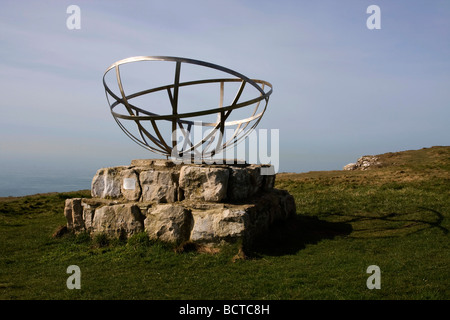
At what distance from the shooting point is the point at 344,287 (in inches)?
194

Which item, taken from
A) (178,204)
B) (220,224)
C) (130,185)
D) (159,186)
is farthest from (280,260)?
(130,185)

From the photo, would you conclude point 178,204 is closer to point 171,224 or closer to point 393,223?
point 171,224

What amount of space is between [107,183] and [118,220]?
122 centimetres

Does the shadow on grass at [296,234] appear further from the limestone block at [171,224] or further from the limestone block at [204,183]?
the limestone block at [171,224]

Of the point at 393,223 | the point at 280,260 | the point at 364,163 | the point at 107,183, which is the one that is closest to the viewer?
the point at 280,260

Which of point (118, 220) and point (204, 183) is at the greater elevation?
point (204, 183)

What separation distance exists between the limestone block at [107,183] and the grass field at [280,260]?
3.80ft

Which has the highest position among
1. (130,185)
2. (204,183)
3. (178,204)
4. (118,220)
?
(204,183)

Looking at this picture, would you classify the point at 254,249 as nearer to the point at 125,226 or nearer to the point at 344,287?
the point at 344,287

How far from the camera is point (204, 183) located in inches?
298

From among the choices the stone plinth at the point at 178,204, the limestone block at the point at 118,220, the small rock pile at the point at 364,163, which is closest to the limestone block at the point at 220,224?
the stone plinth at the point at 178,204

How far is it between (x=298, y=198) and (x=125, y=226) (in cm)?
713

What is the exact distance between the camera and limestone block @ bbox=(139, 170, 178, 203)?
7840mm
